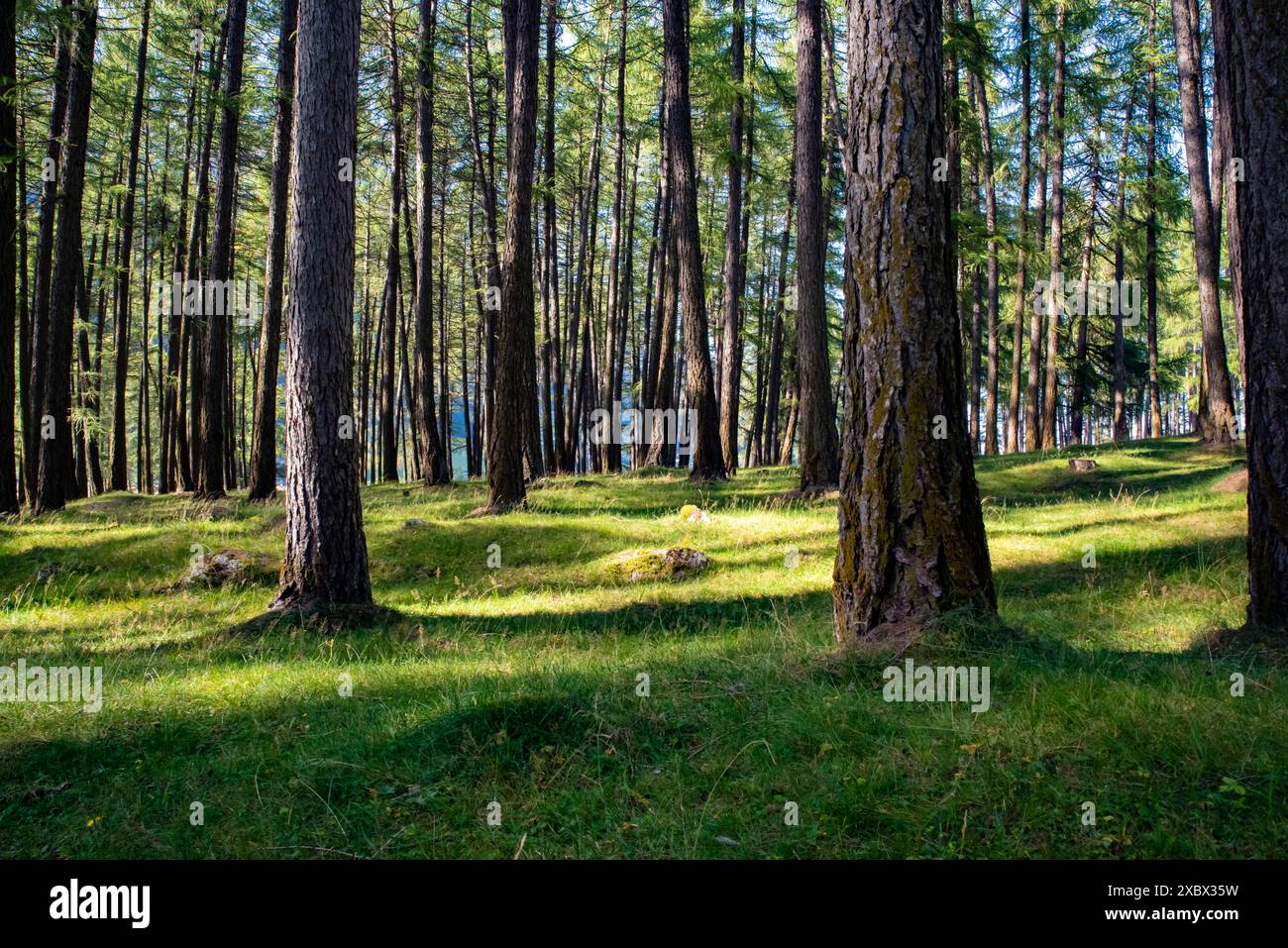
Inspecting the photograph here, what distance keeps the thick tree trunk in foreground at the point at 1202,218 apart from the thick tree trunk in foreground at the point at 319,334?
16196 mm

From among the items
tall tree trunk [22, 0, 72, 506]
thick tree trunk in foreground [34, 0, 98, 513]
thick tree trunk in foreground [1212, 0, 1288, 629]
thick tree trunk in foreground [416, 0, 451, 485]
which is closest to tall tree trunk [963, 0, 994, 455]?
thick tree trunk in foreground [416, 0, 451, 485]

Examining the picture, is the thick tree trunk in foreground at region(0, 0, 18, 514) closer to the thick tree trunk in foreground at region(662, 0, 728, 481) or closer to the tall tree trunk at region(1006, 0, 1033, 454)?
the thick tree trunk in foreground at region(662, 0, 728, 481)

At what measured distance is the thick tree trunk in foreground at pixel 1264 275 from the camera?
5.35 m

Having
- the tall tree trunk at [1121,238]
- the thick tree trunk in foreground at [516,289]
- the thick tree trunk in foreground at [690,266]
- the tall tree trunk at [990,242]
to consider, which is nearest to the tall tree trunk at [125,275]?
the thick tree trunk in foreground at [516,289]

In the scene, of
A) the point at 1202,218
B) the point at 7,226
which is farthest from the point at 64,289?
the point at 1202,218

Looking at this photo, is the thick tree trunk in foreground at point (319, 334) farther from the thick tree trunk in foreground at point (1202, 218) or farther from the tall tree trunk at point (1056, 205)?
the tall tree trunk at point (1056, 205)

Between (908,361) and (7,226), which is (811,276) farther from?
(7,226)

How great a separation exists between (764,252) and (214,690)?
34.7 metres

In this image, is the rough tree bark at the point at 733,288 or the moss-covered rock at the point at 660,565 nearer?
the moss-covered rock at the point at 660,565

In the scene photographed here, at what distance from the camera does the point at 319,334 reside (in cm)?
786

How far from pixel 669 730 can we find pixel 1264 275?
512 centimetres

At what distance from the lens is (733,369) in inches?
737

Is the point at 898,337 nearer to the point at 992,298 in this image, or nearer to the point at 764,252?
the point at 992,298
